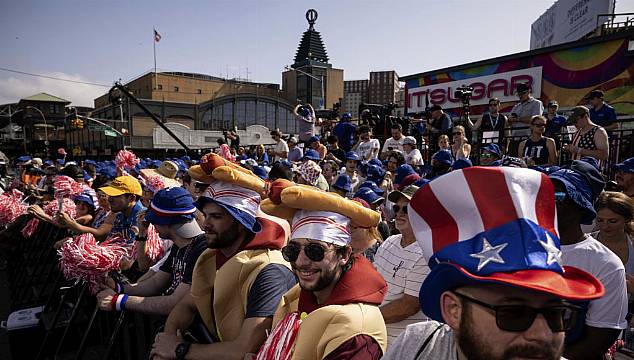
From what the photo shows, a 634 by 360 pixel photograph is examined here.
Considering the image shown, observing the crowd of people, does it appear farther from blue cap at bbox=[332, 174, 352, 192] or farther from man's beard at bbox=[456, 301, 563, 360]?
blue cap at bbox=[332, 174, 352, 192]

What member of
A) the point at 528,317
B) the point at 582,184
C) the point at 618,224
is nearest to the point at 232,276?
the point at 528,317

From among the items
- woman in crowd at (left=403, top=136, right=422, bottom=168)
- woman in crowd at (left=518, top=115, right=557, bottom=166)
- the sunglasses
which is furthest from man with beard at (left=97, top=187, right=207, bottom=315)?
woman in crowd at (left=403, top=136, right=422, bottom=168)

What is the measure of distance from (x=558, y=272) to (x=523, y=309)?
0.15 meters

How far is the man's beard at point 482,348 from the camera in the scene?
1128mm

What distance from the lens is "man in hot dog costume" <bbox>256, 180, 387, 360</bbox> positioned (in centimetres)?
176

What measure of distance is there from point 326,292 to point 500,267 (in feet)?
3.67

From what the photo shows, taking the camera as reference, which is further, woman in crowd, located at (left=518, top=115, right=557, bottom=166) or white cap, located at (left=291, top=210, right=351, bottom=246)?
woman in crowd, located at (left=518, top=115, right=557, bottom=166)

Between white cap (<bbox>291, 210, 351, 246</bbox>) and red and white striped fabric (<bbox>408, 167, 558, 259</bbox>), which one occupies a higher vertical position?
red and white striped fabric (<bbox>408, 167, 558, 259</bbox>)

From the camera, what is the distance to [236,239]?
8.94 feet

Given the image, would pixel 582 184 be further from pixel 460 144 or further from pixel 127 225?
pixel 460 144

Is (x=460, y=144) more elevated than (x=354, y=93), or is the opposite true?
(x=354, y=93)

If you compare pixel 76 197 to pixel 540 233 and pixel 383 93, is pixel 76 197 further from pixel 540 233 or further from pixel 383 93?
pixel 383 93

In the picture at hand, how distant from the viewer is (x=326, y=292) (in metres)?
2.08

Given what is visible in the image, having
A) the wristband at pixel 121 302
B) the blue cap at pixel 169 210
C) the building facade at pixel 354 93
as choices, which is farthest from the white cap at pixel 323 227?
the building facade at pixel 354 93
